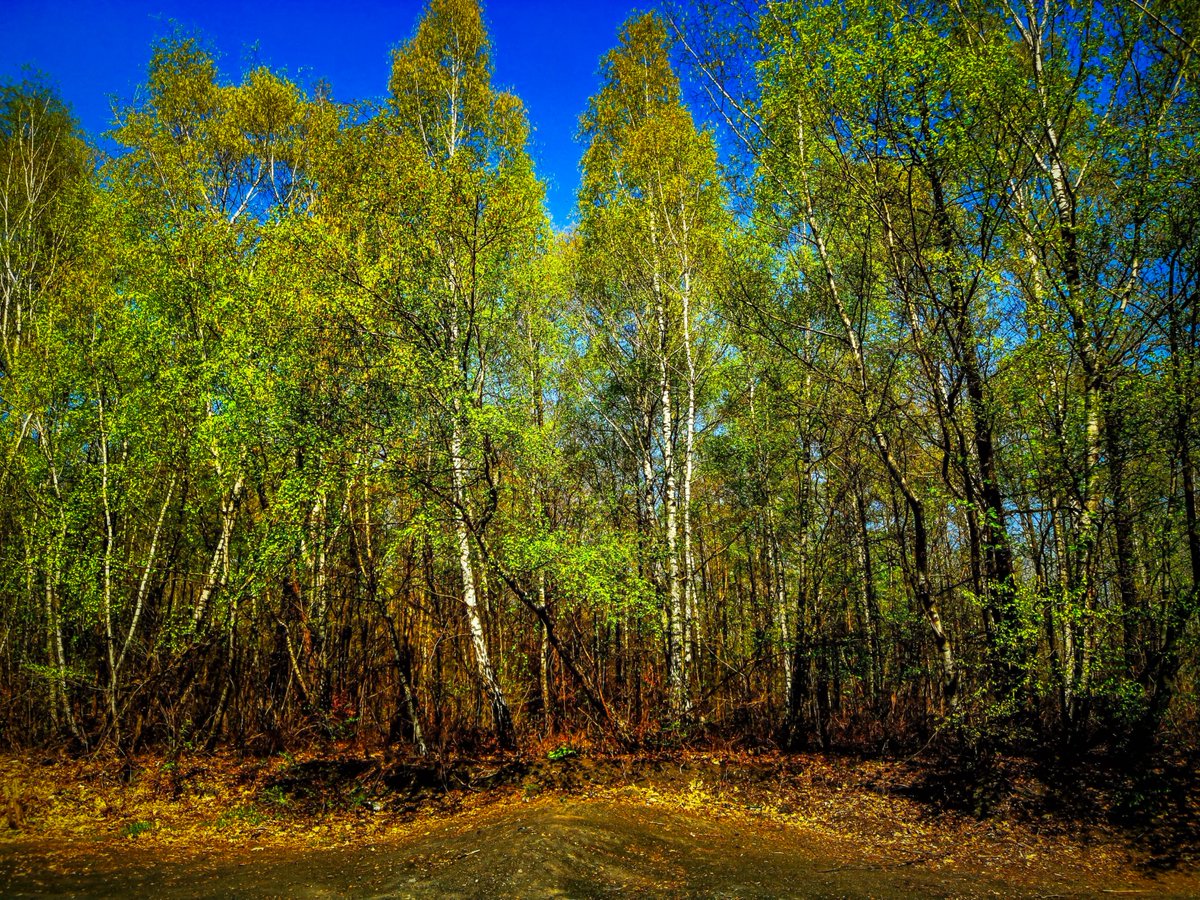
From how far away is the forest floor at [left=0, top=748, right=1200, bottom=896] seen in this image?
18.1ft

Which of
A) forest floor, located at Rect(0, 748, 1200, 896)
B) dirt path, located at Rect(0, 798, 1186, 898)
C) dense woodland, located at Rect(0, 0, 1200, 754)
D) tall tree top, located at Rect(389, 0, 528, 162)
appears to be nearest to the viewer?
dirt path, located at Rect(0, 798, 1186, 898)

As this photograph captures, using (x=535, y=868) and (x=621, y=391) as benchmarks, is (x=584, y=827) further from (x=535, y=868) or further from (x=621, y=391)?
(x=621, y=391)

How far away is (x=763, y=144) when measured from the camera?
9195 millimetres

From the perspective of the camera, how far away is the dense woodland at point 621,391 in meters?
6.95

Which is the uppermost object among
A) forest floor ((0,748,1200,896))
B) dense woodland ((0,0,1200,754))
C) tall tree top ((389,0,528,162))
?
tall tree top ((389,0,528,162))

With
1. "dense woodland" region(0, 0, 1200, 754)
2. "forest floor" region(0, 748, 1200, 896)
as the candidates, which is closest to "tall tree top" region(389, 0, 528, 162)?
"dense woodland" region(0, 0, 1200, 754)

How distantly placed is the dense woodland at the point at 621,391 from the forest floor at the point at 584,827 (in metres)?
0.83

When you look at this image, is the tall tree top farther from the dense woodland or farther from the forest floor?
the forest floor

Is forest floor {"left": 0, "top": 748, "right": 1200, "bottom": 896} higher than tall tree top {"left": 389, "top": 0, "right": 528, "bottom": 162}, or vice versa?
tall tree top {"left": 389, "top": 0, "right": 528, "bottom": 162}

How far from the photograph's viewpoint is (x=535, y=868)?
215 inches

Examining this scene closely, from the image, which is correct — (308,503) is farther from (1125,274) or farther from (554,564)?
(1125,274)

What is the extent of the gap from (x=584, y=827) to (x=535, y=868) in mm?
1164

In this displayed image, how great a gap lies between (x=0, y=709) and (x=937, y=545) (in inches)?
716

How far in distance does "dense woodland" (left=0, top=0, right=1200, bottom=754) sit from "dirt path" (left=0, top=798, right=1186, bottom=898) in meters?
2.13
